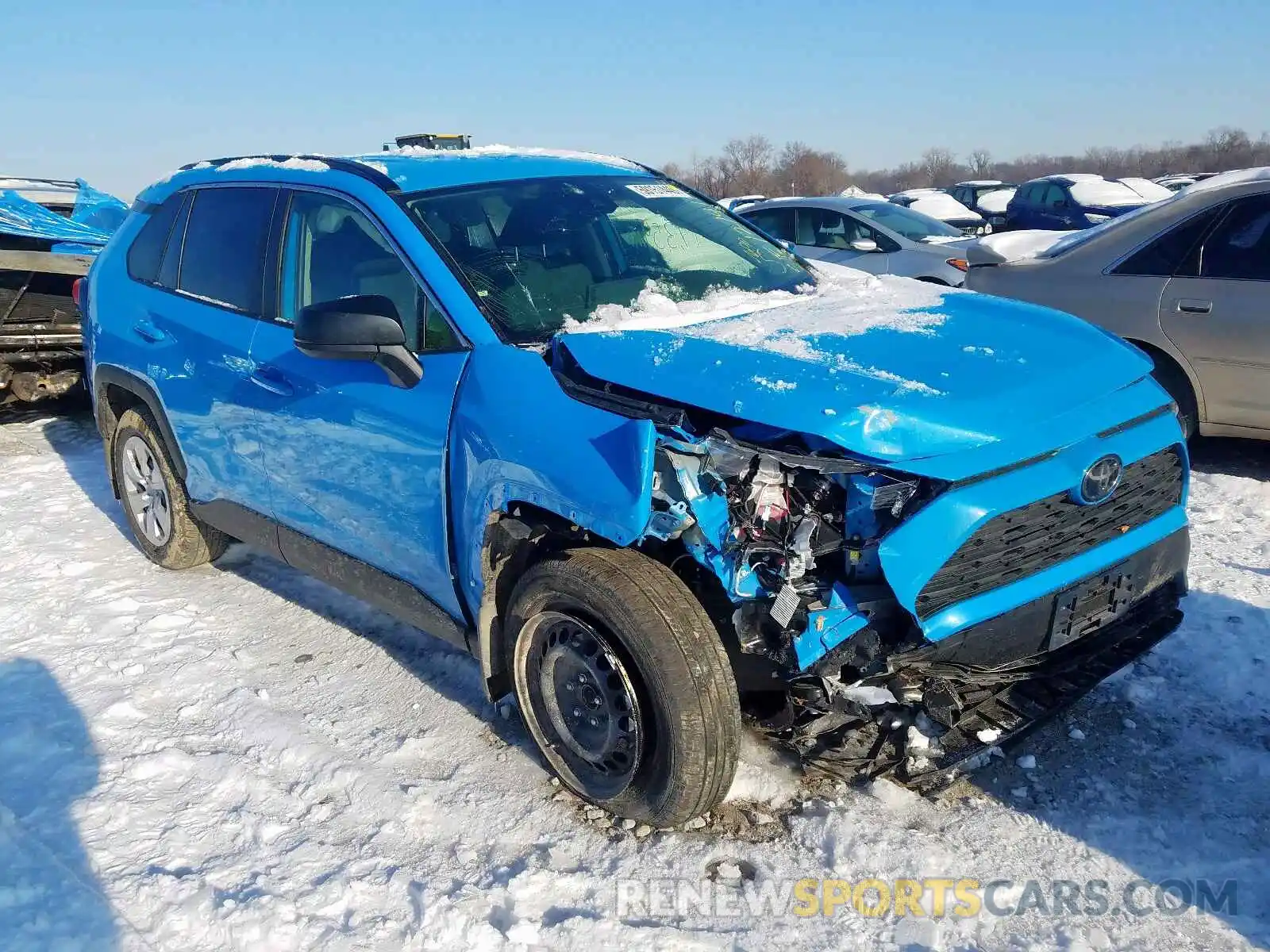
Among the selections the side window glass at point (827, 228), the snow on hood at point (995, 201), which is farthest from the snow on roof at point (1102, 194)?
the side window glass at point (827, 228)

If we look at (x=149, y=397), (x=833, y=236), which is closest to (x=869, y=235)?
(x=833, y=236)

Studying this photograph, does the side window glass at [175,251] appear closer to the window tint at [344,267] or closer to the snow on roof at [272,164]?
the snow on roof at [272,164]

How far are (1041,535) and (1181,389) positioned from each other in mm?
3383

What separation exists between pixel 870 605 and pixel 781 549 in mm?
274

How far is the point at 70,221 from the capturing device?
8188 millimetres

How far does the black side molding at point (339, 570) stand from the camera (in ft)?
10.9

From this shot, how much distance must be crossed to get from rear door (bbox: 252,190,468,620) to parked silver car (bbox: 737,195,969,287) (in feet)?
21.6

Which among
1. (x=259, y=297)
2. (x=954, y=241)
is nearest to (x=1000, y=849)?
(x=259, y=297)

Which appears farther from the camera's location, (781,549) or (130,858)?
(130,858)

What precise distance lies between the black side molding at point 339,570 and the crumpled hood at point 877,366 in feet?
3.40


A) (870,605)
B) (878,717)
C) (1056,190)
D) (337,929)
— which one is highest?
(1056,190)

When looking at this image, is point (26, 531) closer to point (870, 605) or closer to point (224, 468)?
point (224, 468)

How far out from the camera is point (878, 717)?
2.88 m

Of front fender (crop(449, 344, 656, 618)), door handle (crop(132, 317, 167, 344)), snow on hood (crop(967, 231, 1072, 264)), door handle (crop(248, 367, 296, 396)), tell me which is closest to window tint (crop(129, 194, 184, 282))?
door handle (crop(132, 317, 167, 344))
